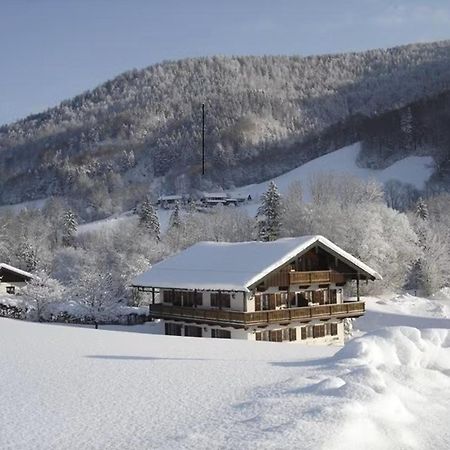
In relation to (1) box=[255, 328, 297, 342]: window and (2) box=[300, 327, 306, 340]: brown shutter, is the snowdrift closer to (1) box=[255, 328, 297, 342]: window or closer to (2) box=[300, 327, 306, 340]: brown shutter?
(1) box=[255, 328, 297, 342]: window

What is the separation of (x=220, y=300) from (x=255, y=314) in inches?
104

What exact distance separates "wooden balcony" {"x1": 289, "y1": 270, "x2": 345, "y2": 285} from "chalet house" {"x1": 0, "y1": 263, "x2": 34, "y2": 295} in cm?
3374

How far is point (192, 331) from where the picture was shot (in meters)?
39.4

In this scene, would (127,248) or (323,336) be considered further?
(127,248)

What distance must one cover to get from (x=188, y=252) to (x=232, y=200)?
4262 inches

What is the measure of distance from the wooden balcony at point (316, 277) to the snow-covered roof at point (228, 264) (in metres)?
1.22

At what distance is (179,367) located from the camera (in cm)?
1895

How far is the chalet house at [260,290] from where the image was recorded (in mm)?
35812

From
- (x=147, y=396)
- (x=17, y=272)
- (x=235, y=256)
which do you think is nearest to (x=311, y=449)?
(x=147, y=396)

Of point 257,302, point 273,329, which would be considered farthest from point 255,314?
point 273,329

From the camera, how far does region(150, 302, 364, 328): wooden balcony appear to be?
3522 centimetres

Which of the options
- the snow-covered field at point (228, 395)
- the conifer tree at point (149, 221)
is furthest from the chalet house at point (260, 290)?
the conifer tree at point (149, 221)

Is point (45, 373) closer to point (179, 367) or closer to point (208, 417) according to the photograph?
point (179, 367)

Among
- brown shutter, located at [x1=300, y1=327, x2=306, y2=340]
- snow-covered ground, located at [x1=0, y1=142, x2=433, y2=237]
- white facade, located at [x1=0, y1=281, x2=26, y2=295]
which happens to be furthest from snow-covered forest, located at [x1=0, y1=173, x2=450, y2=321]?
snow-covered ground, located at [x1=0, y1=142, x2=433, y2=237]
